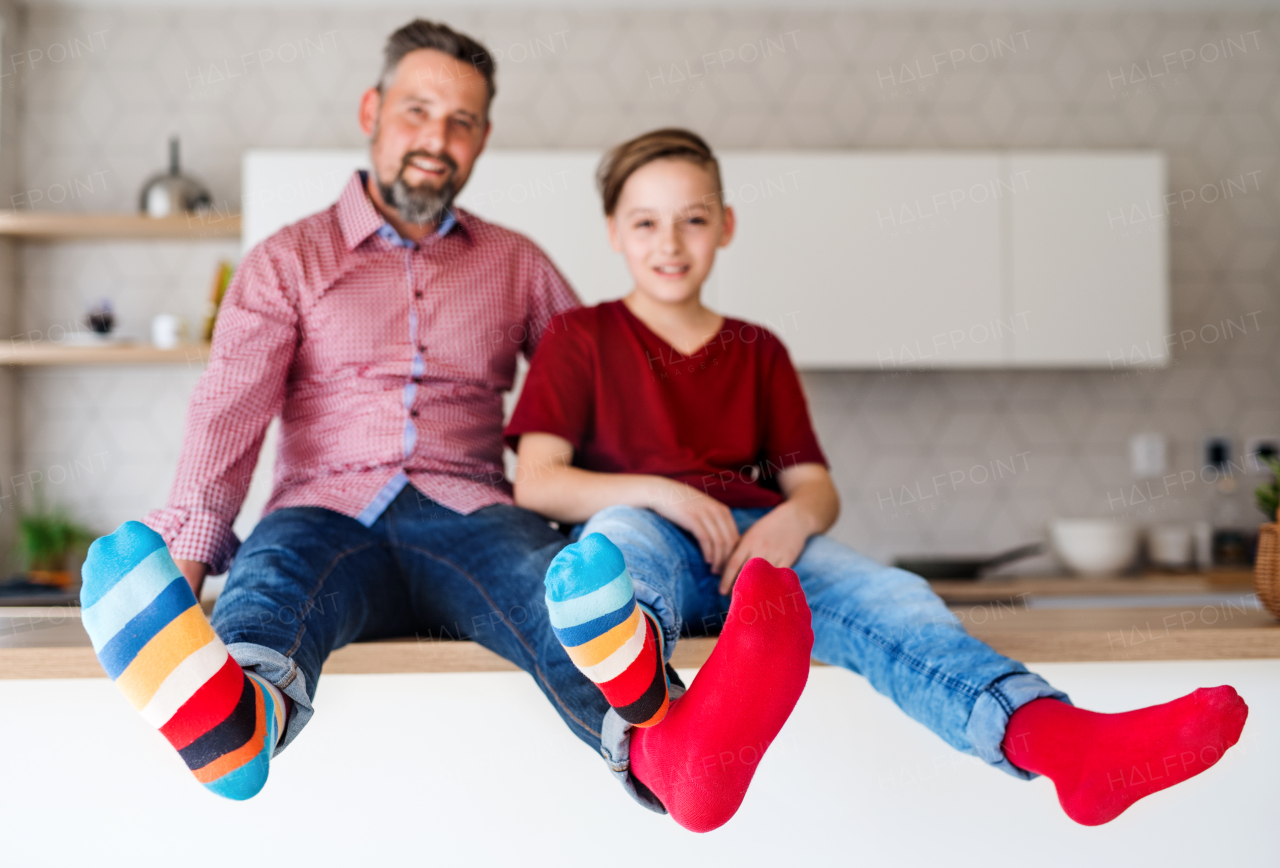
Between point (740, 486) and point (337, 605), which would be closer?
point (337, 605)

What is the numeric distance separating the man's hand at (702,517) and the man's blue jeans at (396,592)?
0.38 ft

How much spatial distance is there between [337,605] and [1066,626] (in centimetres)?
72

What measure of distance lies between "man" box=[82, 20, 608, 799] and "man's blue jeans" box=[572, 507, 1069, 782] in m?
0.10

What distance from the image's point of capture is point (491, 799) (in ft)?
3.04

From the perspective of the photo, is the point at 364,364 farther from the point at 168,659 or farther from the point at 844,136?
the point at 844,136

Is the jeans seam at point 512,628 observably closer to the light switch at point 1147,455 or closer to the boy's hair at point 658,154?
the boy's hair at point 658,154

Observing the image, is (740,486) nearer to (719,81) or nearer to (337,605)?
(337,605)

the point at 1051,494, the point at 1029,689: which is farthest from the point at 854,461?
the point at 1029,689

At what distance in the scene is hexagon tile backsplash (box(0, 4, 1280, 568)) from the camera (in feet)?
8.38

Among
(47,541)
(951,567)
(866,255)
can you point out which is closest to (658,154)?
(866,255)

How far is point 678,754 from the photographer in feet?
2.16

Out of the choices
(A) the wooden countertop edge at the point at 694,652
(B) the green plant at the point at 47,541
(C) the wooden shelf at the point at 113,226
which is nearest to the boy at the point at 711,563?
(A) the wooden countertop edge at the point at 694,652

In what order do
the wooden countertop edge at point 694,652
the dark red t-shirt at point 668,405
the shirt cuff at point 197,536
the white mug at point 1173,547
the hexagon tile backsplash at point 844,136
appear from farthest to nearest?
the hexagon tile backsplash at point 844,136
the white mug at point 1173,547
the dark red t-shirt at point 668,405
the shirt cuff at point 197,536
the wooden countertop edge at point 694,652

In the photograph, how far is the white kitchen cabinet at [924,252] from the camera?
2.29m
